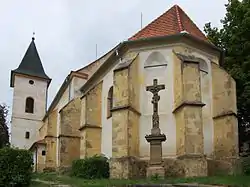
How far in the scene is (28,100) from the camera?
44344mm

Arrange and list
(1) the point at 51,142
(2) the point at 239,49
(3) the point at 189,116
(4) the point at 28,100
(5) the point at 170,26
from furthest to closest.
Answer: (4) the point at 28,100 < (1) the point at 51,142 < (2) the point at 239,49 < (5) the point at 170,26 < (3) the point at 189,116

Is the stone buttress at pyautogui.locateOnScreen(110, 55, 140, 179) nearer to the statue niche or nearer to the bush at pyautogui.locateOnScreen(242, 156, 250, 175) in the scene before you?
the statue niche

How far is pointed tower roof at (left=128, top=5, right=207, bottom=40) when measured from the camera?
22188 millimetres

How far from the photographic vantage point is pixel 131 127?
20.1m

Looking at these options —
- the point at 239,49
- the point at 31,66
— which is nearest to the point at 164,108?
the point at 239,49

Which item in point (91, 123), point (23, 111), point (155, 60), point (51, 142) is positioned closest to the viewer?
point (155, 60)

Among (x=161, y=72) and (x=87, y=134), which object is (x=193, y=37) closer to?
(x=161, y=72)

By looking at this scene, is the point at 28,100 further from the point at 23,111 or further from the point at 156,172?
the point at 156,172

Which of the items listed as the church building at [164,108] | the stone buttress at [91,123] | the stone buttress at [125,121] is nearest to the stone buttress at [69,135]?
the church building at [164,108]

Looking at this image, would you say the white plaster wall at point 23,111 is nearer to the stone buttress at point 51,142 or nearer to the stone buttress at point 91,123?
the stone buttress at point 51,142

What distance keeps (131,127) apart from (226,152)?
457 cm

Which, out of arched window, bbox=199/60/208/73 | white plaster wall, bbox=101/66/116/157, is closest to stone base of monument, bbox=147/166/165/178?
white plaster wall, bbox=101/66/116/157

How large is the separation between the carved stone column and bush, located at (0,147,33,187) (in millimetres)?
6614

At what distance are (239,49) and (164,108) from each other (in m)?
6.65
